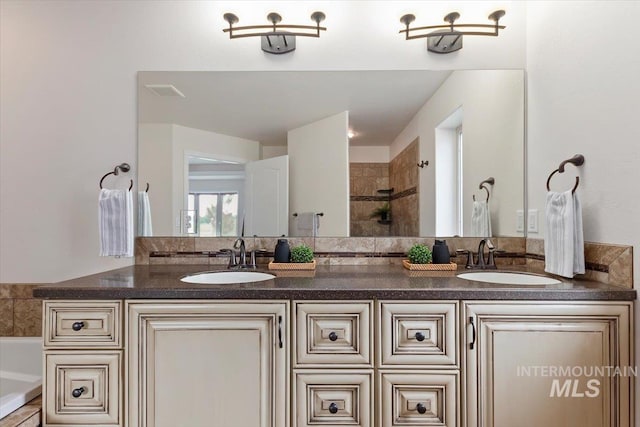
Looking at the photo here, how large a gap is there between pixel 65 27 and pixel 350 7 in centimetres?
165

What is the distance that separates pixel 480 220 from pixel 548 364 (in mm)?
832

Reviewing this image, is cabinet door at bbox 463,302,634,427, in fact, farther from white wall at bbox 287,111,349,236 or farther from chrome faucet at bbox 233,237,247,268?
chrome faucet at bbox 233,237,247,268

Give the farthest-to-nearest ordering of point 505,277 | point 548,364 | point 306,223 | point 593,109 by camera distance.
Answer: point 306,223 → point 505,277 → point 593,109 → point 548,364

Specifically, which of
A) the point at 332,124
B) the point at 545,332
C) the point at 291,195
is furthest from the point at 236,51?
the point at 545,332

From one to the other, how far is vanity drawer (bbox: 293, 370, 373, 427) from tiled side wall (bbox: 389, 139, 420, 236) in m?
0.88

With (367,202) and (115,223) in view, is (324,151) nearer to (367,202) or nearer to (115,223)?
(367,202)

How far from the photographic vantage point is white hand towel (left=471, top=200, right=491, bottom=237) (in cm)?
184

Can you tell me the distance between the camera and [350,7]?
1864 millimetres

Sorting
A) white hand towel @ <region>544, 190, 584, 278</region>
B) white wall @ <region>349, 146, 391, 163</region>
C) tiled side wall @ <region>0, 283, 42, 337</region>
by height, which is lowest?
tiled side wall @ <region>0, 283, 42, 337</region>

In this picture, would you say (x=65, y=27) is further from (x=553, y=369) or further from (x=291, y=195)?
(x=553, y=369)

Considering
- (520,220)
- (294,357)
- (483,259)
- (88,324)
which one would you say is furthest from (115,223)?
(520,220)

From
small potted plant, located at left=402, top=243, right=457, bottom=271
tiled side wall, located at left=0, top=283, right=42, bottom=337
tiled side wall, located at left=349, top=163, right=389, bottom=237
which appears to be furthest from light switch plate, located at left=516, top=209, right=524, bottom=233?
tiled side wall, located at left=0, top=283, right=42, bottom=337

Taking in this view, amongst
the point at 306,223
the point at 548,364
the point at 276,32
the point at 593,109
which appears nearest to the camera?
the point at 548,364

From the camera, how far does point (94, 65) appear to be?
1858mm
